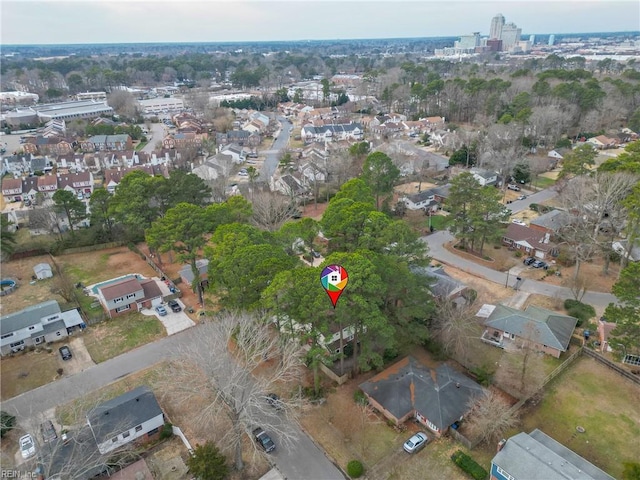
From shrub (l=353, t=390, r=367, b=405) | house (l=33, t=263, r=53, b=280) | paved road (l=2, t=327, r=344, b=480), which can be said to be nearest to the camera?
paved road (l=2, t=327, r=344, b=480)

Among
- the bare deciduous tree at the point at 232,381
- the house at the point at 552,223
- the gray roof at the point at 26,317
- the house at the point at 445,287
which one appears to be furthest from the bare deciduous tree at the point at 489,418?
the gray roof at the point at 26,317

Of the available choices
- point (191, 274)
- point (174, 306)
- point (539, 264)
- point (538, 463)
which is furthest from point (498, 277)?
point (174, 306)

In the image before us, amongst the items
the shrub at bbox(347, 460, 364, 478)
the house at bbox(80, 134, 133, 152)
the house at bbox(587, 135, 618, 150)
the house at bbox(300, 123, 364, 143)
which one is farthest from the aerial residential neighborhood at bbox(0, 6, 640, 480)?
the house at bbox(300, 123, 364, 143)

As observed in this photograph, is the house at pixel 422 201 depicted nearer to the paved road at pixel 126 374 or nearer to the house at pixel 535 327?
the house at pixel 535 327

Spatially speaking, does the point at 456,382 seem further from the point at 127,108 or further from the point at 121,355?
the point at 127,108

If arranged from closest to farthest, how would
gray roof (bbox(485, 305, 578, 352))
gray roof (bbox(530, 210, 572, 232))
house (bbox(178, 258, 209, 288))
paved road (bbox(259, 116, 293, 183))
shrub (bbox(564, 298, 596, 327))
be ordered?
gray roof (bbox(485, 305, 578, 352)) < shrub (bbox(564, 298, 596, 327)) < house (bbox(178, 258, 209, 288)) < gray roof (bbox(530, 210, 572, 232)) < paved road (bbox(259, 116, 293, 183))

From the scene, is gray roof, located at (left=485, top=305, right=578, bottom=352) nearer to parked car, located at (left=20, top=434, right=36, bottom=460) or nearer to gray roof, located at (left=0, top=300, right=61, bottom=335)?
parked car, located at (left=20, top=434, right=36, bottom=460)

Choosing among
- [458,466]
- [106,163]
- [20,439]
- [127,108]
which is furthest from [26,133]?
[458,466]
